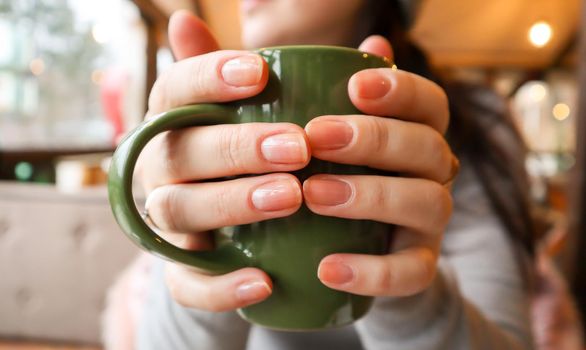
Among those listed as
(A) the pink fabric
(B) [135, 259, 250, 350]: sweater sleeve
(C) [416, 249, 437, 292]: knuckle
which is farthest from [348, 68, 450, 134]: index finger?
(A) the pink fabric

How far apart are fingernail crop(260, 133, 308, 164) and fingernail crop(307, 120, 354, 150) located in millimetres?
11

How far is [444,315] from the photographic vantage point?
1.51 feet

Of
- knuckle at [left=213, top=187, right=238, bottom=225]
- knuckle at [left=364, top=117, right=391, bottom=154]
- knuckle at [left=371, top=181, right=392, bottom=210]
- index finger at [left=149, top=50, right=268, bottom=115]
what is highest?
index finger at [left=149, top=50, right=268, bottom=115]

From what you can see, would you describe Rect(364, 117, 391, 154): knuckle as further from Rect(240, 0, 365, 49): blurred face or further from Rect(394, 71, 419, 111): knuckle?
Rect(240, 0, 365, 49): blurred face

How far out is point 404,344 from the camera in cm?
46

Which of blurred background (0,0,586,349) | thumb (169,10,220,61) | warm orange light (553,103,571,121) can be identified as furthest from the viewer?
warm orange light (553,103,571,121)

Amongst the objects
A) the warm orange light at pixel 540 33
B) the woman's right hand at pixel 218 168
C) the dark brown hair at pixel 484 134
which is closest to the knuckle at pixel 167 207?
the woman's right hand at pixel 218 168

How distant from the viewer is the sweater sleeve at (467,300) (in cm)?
45

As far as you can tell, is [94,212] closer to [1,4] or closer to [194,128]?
[194,128]

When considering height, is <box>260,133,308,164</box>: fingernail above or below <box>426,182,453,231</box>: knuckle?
above

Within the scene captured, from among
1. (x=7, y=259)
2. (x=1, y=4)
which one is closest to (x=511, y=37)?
(x=1, y=4)

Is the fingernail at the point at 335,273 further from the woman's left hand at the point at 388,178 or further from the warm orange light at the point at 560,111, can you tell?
the warm orange light at the point at 560,111

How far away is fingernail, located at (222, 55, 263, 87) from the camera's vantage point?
11.7 inches

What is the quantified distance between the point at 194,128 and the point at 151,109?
0.08m
